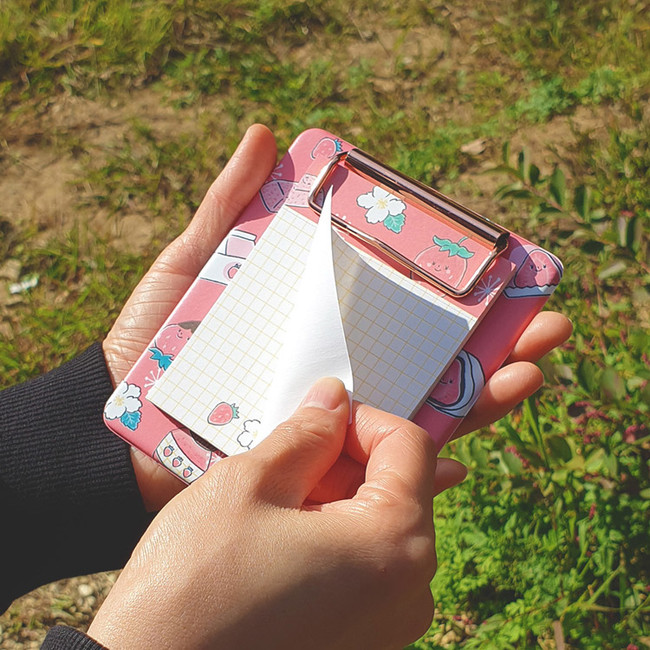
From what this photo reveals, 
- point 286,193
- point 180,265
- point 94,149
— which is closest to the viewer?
point 286,193

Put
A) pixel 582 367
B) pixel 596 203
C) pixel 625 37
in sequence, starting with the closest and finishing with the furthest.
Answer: pixel 582 367 < pixel 596 203 < pixel 625 37

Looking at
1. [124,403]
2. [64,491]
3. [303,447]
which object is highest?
[303,447]

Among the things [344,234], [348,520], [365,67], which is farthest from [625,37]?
[348,520]

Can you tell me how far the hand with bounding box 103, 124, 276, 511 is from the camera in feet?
6.50

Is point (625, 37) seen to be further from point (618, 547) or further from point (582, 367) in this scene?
point (618, 547)

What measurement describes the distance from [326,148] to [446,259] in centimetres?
50

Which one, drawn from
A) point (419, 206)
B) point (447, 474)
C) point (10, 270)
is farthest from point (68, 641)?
point (10, 270)

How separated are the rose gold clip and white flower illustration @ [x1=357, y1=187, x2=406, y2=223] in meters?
0.02

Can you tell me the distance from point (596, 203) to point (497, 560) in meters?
1.36

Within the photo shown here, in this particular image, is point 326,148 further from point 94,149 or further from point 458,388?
point 94,149

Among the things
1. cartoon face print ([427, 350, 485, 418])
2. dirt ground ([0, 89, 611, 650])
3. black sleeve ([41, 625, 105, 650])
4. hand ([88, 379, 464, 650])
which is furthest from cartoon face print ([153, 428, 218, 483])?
dirt ground ([0, 89, 611, 650])

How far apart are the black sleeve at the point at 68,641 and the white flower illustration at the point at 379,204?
1.16 m

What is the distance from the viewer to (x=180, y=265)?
207cm

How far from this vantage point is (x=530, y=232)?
2.58 m
